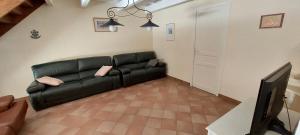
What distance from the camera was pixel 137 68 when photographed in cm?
433

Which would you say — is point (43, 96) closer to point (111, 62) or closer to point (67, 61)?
point (67, 61)

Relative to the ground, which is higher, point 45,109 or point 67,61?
point 67,61

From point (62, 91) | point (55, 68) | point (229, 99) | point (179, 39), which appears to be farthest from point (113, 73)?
point (229, 99)

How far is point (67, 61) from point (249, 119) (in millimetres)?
3872

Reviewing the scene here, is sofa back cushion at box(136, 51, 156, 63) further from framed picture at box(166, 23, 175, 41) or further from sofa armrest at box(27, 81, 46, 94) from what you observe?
sofa armrest at box(27, 81, 46, 94)

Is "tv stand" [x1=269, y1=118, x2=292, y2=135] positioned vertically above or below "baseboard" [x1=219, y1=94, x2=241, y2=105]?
above

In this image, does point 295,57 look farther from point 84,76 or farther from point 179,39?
point 84,76

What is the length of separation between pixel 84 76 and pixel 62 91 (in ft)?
2.50

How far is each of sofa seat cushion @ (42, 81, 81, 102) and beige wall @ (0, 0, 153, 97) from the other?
1008 millimetres

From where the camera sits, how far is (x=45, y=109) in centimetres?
297

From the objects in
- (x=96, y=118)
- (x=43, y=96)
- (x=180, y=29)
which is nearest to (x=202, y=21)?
(x=180, y=29)

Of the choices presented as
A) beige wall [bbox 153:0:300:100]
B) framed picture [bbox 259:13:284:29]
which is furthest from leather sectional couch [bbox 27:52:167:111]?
framed picture [bbox 259:13:284:29]

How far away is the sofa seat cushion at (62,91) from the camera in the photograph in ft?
9.72

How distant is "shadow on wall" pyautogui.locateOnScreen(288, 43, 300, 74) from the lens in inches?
79.5
